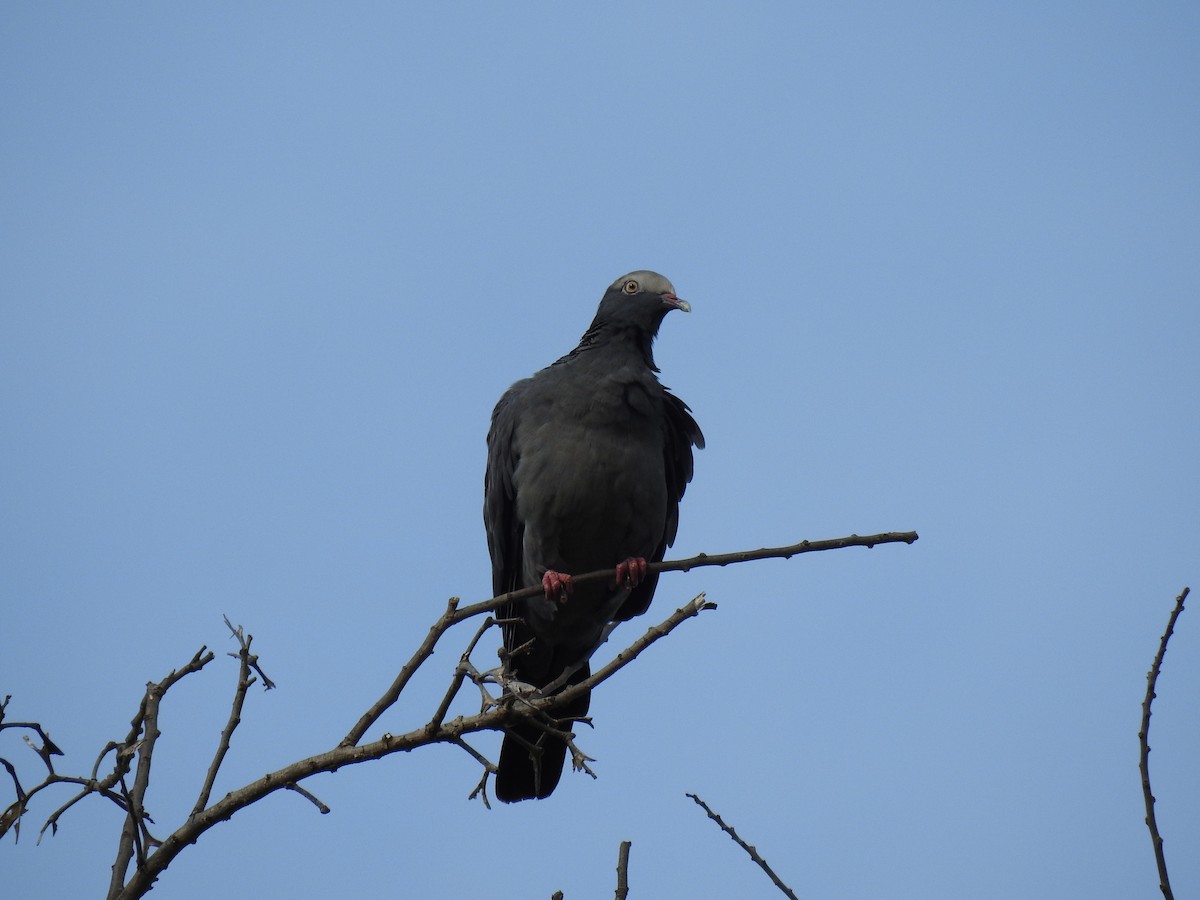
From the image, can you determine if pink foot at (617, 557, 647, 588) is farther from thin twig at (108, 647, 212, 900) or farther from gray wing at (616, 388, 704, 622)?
thin twig at (108, 647, 212, 900)

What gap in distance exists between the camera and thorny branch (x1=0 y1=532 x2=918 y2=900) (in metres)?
3.35

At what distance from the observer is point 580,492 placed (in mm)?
6816

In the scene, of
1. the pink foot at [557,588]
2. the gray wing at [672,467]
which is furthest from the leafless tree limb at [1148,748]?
the gray wing at [672,467]

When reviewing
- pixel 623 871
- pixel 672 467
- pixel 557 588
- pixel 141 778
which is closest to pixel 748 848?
pixel 623 871

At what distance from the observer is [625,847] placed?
3.27 meters

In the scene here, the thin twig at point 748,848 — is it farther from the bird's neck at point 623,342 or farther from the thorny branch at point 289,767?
the bird's neck at point 623,342

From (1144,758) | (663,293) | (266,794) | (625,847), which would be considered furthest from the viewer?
(663,293)

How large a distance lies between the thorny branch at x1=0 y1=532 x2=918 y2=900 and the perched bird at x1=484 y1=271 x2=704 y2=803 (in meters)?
2.63

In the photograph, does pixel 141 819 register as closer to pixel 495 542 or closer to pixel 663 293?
pixel 495 542

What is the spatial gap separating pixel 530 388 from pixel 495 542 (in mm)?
933

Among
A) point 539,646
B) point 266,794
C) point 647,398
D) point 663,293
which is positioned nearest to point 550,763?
point 539,646

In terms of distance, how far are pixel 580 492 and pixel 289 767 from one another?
136 inches

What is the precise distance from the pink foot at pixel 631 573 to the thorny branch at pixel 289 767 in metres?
2.53

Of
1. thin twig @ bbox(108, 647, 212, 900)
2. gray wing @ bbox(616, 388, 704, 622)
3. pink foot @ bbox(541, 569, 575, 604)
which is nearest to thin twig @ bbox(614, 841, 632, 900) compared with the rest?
thin twig @ bbox(108, 647, 212, 900)
